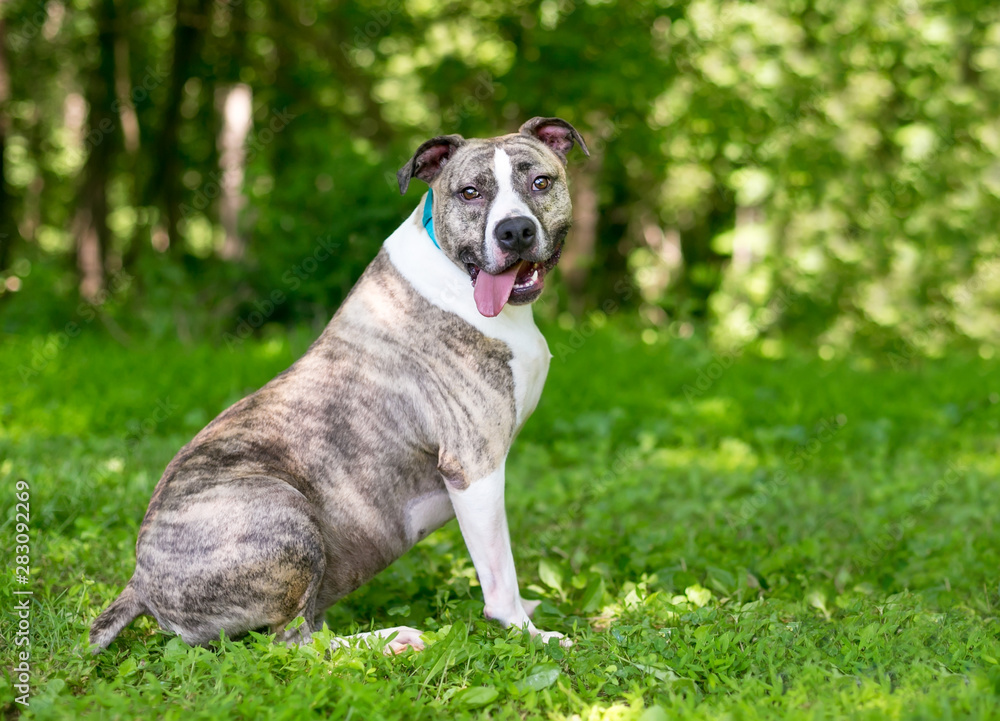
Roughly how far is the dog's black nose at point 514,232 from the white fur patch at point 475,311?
0.27 metres

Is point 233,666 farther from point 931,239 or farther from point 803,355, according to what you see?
point 931,239

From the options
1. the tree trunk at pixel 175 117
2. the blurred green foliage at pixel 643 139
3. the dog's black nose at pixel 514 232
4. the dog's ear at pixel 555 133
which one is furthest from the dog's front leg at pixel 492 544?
the tree trunk at pixel 175 117

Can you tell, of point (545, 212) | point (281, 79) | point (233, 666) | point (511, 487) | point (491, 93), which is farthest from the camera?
point (281, 79)

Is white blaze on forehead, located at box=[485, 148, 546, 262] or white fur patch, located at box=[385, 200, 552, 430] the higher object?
white blaze on forehead, located at box=[485, 148, 546, 262]

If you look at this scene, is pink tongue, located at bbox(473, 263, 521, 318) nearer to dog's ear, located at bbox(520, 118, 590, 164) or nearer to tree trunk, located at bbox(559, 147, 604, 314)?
dog's ear, located at bbox(520, 118, 590, 164)

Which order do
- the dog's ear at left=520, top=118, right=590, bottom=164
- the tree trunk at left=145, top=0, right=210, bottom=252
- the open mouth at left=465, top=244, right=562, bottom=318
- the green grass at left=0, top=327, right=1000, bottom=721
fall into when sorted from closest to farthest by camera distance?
the green grass at left=0, top=327, right=1000, bottom=721 → the open mouth at left=465, top=244, right=562, bottom=318 → the dog's ear at left=520, top=118, right=590, bottom=164 → the tree trunk at left=145, top=0, right=210, bottom=252

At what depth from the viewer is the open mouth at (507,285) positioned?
11.0 feet

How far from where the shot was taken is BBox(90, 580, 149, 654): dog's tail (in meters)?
3.20

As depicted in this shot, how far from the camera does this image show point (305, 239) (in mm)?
8758

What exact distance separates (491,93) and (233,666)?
8.26 meters

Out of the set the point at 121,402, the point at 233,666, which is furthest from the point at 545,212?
the point at 121,402

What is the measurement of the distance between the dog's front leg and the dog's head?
651mm

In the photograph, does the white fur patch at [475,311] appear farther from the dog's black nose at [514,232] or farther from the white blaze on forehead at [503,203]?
the dog's black nose at [514,232]

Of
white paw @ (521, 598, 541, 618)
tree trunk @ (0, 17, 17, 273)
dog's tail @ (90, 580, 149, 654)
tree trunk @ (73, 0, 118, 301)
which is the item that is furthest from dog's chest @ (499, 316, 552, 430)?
tree trunk @ (73, 0, 118, 301)
